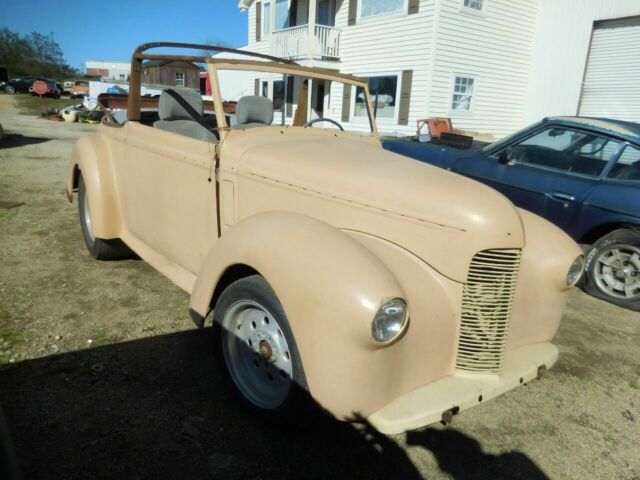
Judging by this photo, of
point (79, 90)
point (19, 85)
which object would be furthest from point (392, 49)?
point (19, 85)

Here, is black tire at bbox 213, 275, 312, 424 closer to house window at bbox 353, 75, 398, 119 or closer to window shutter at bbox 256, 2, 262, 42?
house window at bbox 353, 75, 398, 119

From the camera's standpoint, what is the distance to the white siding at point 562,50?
13.3m

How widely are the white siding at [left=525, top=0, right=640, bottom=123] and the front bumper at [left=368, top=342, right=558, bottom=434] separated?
14264mm

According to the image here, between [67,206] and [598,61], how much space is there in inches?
575

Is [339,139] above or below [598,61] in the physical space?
below

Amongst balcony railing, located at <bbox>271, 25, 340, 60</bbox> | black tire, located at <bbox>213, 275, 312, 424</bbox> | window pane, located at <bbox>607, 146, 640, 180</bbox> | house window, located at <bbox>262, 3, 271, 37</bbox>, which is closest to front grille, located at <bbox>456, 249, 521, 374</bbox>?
black tire, located at <bbox>213, 275, 312, 424</bbox>

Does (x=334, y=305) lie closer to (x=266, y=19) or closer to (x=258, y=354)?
(x=258, y=354)

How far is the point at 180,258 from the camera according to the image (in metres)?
3.38

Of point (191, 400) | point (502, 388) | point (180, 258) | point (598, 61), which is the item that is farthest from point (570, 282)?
point (598, 61)

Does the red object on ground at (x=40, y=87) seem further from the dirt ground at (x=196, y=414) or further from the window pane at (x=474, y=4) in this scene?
the dirt ground at (x=196, y=414)

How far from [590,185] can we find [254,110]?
10.9ft

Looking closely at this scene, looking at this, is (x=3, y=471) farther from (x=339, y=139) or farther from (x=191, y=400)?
(x=339, y=139)

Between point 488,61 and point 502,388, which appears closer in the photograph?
point 502,388

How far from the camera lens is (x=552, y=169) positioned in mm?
4816
